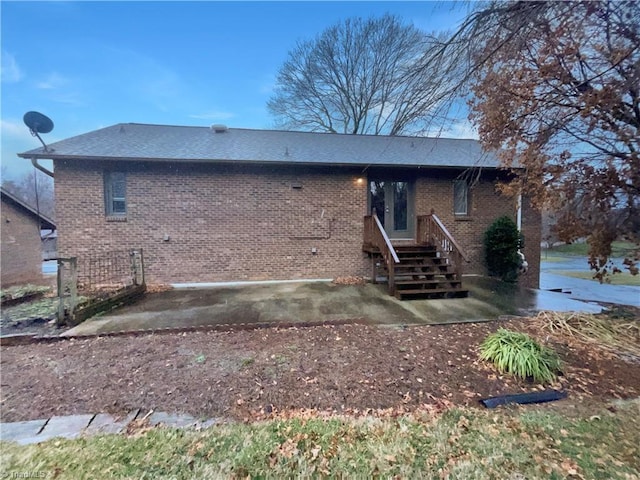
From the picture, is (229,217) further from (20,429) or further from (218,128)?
(20,429)

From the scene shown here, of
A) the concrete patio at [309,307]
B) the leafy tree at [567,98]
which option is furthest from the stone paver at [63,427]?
the leafy tree at [567,98]

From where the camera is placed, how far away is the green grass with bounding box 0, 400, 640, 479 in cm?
190

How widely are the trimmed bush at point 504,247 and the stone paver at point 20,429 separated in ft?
32.2

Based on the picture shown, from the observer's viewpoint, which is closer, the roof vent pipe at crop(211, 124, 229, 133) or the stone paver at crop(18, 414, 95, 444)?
the stone paver at crop(18, 414, 95, 444)

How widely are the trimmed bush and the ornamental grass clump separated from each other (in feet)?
19.2

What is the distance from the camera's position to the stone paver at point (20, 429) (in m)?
2.26

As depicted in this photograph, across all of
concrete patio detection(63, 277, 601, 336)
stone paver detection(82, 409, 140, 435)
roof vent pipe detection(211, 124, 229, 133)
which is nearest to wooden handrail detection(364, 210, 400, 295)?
concrete patio detection(63, 277, 601, 336)

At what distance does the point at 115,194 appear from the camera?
7.80m

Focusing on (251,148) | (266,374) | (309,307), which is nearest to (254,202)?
(251,148)

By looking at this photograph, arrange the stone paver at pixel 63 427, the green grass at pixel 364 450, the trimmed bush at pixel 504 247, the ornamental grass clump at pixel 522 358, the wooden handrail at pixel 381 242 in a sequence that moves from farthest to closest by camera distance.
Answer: the trimmed bush at pixel 504 247, the wooden handrail at pixel 381 242, the ornamental grass clump at pixel 522 358, the stone paver at pixel 63 427, the green grass at pixel 364 450

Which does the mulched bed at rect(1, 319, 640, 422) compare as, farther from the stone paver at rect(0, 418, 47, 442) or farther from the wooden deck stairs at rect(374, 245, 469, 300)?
the wooden deck stairs at rect(374, 245, 469, 300)

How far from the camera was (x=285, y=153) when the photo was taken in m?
8.52

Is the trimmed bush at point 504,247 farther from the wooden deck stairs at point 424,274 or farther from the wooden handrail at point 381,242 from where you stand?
the wooden handrail at point 381,242

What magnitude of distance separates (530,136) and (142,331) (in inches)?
260
